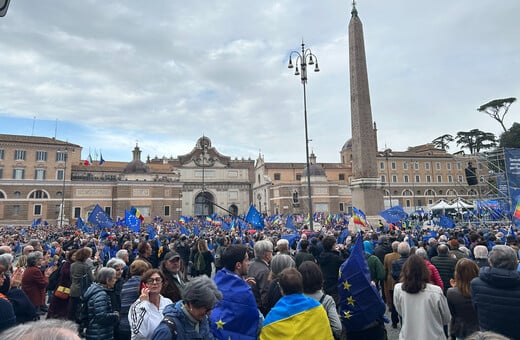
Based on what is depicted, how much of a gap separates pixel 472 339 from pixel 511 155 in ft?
79.9

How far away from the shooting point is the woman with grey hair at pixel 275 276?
351cm

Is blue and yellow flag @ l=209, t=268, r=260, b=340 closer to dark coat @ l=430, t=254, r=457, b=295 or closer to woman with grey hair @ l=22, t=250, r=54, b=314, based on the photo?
dark coat @ l=430, t=254, r=457, b=295

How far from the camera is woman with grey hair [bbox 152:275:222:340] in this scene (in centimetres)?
225

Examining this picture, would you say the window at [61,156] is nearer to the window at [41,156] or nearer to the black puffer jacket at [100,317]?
the window at [41,156]

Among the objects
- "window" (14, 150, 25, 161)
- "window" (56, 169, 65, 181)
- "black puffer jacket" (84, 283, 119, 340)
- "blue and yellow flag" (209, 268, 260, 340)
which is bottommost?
"black puffer jacket" (84, 283, 119, 340)

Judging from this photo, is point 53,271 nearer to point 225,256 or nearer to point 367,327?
point 225,256

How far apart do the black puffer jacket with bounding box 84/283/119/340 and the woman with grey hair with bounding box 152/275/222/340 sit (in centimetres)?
179

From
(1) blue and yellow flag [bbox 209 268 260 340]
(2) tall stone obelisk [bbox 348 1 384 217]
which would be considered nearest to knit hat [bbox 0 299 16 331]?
(1) blue and yellow flag [bbox 209 268 260 340]

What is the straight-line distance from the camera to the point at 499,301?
9.78 ft

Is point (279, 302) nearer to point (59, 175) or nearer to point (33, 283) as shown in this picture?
point (33, 283)

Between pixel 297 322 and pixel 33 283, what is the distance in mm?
5047

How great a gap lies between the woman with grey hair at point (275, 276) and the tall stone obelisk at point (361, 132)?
1498 centimetres

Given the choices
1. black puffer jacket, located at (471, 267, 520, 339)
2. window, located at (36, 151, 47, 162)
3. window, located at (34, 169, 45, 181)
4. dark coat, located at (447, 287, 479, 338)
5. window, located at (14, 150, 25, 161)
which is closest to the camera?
black puffer jacket, located at (471, 267, 520, 339)

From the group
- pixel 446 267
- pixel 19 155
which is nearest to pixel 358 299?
pixel 446 267
